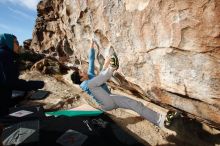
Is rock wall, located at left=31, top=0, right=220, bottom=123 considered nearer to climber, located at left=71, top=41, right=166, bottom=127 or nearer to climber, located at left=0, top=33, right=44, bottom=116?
climber, located at left=71, top=41, right=166, bottom=127

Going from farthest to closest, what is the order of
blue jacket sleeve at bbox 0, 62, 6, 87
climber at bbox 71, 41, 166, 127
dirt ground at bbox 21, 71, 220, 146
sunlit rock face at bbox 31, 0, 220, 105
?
1. dirt ground at bbox 21, 71, 220, 146
2. climber at bbox 71, 41, 166, 127
3. blue jacket sleeve at bbox 0, 62, 6, 87
4. sunlit rock face at bbox 31, 0, 220, 105

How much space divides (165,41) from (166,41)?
0.10 feet

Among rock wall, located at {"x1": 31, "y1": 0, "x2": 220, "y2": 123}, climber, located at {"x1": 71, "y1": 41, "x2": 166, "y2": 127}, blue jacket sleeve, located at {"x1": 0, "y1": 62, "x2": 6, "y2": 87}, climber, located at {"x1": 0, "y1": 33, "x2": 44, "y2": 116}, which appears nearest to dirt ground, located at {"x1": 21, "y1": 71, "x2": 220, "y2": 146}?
climber, located at {"x1": 71, "y1": 41, "x2": 166, "y2": 127}

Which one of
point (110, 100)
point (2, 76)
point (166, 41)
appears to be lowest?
point (110, 100)

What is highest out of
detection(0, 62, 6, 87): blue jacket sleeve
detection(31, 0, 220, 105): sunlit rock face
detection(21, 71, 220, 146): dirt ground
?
detection(31, 0, 220, 105): sunlit rock face

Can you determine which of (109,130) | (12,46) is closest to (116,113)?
(109,130)

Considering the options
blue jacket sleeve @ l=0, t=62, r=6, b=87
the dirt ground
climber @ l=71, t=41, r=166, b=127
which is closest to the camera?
blue jacket sleeve @ l=0, t=62, r=6, b=87

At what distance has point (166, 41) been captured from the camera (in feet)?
15.5

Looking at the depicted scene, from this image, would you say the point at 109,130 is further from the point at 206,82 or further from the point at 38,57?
the point at 38,57

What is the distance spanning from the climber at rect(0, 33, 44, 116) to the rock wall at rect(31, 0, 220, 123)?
7.72ft

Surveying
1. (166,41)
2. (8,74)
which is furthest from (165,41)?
(8,74)

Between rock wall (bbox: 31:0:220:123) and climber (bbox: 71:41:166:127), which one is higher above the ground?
rock wall (bbox: 31:0:220:123)

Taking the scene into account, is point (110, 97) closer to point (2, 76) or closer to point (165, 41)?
point (165, 41)

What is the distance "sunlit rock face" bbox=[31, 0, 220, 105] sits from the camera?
4.05 metres
